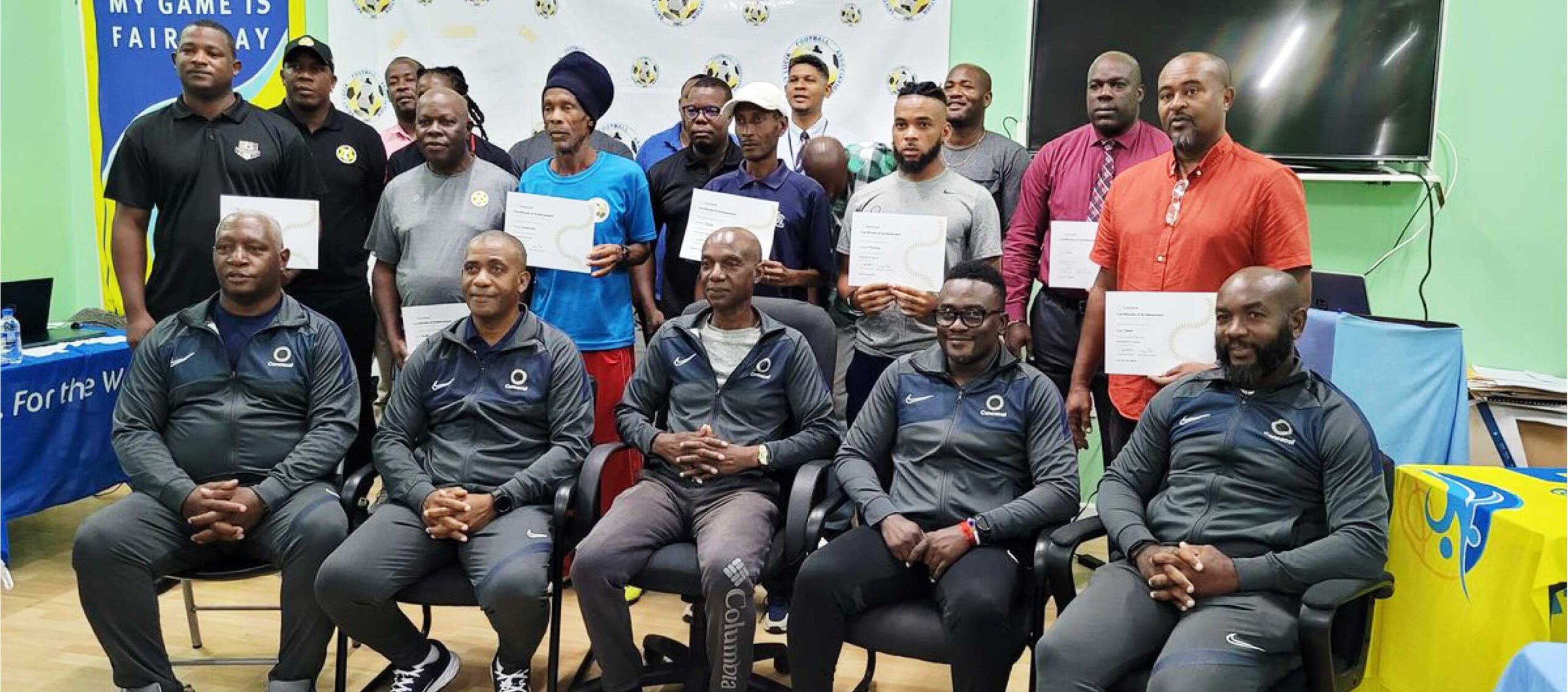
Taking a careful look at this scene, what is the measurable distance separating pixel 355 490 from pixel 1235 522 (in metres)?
2.28

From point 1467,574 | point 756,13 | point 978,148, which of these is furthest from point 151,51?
point 1467,574

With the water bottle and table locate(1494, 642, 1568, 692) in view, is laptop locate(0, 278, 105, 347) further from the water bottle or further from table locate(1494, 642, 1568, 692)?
table locate(1494, 642, 1568, 692)

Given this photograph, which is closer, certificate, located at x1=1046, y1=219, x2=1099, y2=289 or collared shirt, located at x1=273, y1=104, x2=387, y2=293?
certificate, located at x1=1046, y1=219, x2=1099, y2=289

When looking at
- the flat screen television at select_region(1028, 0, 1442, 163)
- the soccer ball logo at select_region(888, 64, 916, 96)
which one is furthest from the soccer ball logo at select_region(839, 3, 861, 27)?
the flat screen television at select_region(1028, 0, 1442, 163)

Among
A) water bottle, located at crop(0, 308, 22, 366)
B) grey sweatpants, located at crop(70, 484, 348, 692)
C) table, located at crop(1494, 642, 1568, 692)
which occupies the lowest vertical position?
grey sweatpants, located at crop(70, 484, 348, 692)

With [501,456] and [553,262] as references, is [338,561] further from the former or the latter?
[553,262]

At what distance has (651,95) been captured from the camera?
Answer: 5602mm

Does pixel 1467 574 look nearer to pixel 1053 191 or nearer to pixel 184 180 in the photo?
pixel 1053 191

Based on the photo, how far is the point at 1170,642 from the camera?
7.64 feet

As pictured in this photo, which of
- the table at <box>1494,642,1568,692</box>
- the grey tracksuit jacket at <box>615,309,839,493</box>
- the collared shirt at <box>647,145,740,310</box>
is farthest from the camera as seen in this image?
the collared shirt at <box>647,145,740,310</box>

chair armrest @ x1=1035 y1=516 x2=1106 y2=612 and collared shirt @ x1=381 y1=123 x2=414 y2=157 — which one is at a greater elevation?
collared shirt @ x1=381 y1=123 x2=414 y2=157

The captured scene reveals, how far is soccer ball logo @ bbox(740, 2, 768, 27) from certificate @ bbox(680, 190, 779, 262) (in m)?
2.10

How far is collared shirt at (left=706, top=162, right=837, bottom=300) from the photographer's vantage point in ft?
12.2

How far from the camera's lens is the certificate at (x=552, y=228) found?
3.57m
